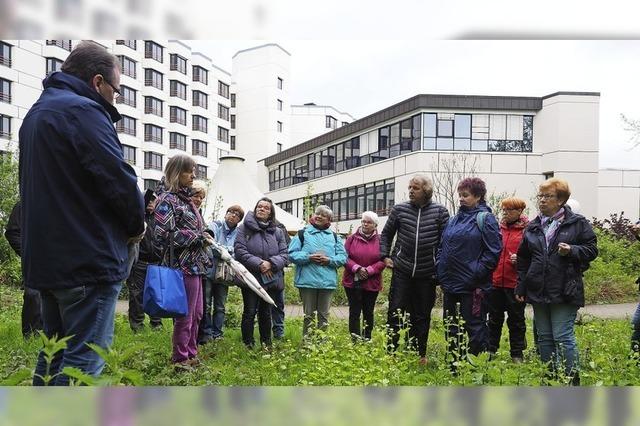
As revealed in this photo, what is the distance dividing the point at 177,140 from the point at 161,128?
298 cm

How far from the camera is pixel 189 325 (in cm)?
496

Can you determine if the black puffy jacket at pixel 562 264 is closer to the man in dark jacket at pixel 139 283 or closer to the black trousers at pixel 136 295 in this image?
the man in dark jacket at pixel 139 283

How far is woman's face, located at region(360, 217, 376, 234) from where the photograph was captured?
6535 millimetres

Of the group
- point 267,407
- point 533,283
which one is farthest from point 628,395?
point 533,283

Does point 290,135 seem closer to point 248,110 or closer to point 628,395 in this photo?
point 248,110

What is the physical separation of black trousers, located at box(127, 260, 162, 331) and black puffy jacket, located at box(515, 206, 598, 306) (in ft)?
14.2

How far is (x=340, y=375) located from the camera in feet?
13.1

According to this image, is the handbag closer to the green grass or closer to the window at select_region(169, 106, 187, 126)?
the green grass

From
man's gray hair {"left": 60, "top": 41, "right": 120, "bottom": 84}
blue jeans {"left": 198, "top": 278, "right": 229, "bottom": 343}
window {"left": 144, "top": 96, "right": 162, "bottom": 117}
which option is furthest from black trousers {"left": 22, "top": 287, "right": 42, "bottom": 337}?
window {"left": 144, "top": 96, "right": 162, "bottom": 117}

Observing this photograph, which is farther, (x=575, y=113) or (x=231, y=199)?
(x=575, y=113)

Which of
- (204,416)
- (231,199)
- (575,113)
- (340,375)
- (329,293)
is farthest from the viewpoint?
(575,113)

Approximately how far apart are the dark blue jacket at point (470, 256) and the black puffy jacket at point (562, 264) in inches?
17.4

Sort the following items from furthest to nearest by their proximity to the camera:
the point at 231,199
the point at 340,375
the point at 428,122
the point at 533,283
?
the point at 428,122, the point at 231,199, the point at 533,283, the point at 340,375

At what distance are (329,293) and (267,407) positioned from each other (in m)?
5.18
